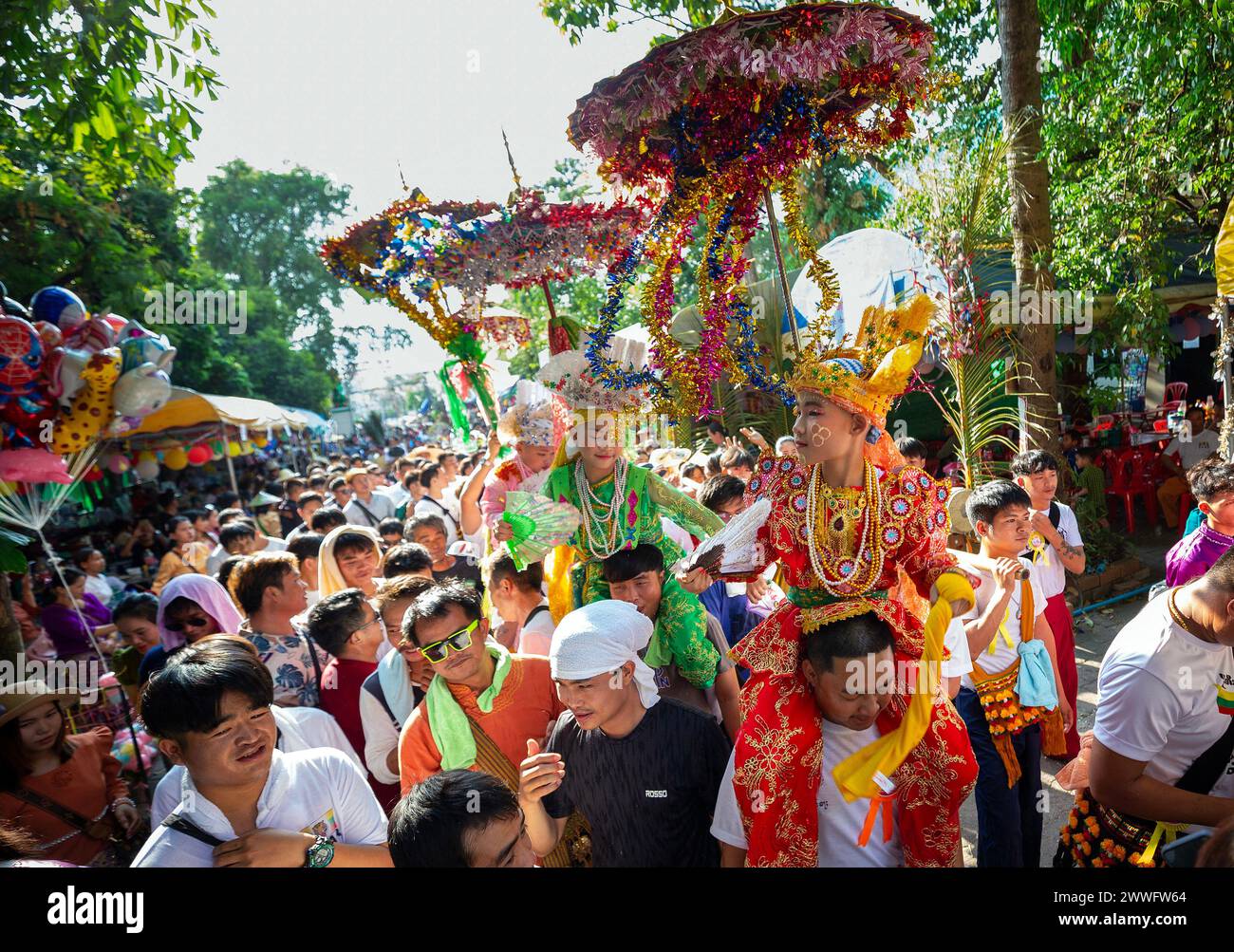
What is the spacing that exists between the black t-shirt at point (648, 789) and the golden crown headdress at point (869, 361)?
3.84 feet

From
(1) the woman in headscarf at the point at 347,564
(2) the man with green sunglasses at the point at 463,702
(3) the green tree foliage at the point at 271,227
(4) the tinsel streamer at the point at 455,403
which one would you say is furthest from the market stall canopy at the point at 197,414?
(3) the green tree foliage at the point at 271,227

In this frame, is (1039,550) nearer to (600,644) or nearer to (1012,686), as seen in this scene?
(1012,686)

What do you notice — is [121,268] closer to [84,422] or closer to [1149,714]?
[84,422]

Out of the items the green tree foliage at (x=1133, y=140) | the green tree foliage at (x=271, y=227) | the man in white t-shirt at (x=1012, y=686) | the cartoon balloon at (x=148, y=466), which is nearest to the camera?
the man in white t-shirt at (x=1012, y=686)

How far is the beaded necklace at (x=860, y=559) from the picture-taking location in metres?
2.63

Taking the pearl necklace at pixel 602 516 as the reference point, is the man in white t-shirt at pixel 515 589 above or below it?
below

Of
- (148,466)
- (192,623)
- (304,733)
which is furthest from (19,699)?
(148,466)

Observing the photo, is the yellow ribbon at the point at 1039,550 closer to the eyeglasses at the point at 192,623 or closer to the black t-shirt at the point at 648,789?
the black t-shirt at the point at 648,789

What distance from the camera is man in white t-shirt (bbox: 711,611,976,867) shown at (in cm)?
228

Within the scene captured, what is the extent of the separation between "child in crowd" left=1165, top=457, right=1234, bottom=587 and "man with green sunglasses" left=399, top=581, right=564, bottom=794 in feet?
10.2

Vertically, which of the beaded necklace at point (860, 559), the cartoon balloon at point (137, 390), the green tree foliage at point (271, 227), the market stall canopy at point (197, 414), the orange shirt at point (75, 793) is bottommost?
the orange shirt at point (75, 793)

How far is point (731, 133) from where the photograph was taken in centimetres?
295

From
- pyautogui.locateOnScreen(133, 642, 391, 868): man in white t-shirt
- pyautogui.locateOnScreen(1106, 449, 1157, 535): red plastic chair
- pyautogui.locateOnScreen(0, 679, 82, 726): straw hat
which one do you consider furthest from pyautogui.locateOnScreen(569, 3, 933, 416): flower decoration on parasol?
pyautogui.locateOnScreen(1106, 449, 1157, 535): red plastic chair
